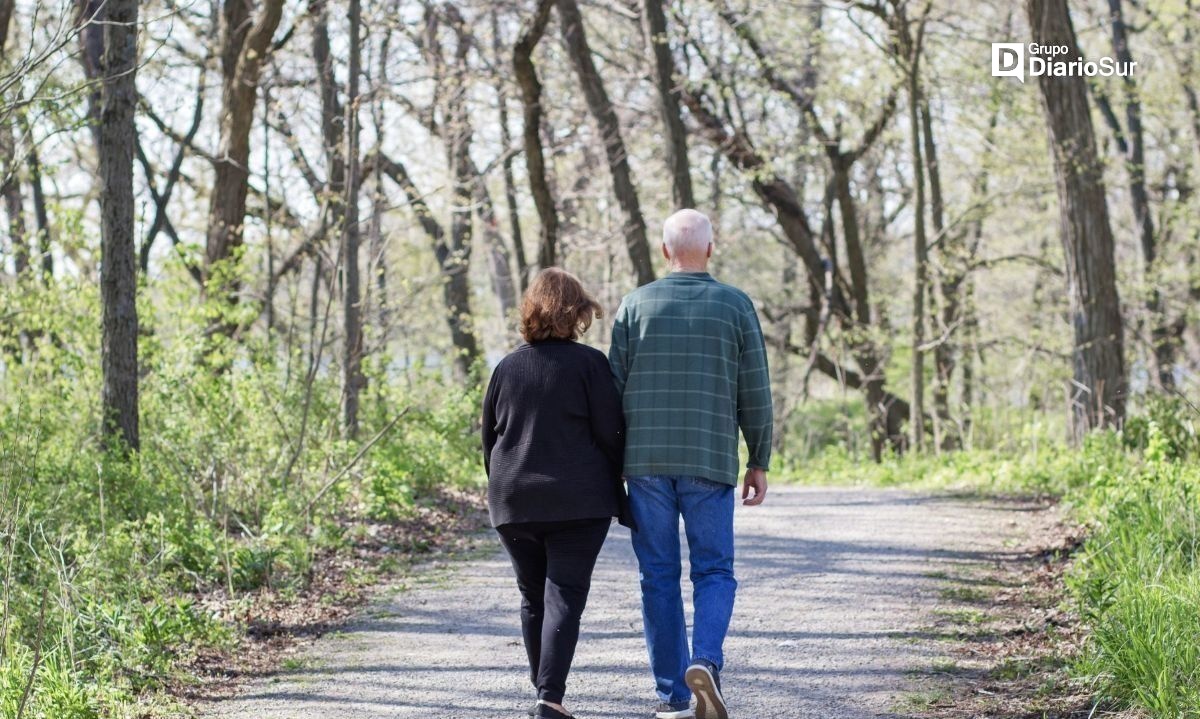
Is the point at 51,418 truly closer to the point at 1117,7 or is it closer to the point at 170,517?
the point at 170,517

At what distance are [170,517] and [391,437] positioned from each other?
146 inches

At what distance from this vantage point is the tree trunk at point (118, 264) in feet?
32.7

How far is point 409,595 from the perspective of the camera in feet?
25.8

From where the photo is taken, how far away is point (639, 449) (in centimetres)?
490

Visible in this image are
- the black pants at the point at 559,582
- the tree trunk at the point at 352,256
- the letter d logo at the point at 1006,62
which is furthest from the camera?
the letter d logo at the point at 1006,62

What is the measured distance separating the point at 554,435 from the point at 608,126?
41.5 feet

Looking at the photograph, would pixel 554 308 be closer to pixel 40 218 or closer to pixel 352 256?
pixel 352 256

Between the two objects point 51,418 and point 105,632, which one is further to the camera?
point 51,418

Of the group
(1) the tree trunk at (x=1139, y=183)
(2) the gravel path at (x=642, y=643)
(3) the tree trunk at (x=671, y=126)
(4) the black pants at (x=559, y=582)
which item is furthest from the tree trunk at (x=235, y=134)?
(1) the tree trunk at (x=1139, y=183)

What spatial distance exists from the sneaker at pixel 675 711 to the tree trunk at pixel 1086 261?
8941 mm

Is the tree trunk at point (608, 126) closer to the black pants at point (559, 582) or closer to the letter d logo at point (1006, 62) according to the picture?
the letter d logo at point (1006, 62)

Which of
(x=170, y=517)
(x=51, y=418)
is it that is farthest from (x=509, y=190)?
(x=170, y=517)

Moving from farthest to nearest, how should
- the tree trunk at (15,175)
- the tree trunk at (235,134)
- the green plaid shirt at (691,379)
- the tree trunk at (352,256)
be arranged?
the tree trunk at (235,134) < the tree trunk at (15,175) < the tree trunk at (352,256) < the green plaid shirt at (691,379)

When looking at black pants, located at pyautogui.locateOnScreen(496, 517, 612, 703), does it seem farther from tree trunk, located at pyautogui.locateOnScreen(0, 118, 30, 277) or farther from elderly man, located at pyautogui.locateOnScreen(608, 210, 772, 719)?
tree trunk, located at pyautogui.locateOnScreen(0, 118, 30, 277)
